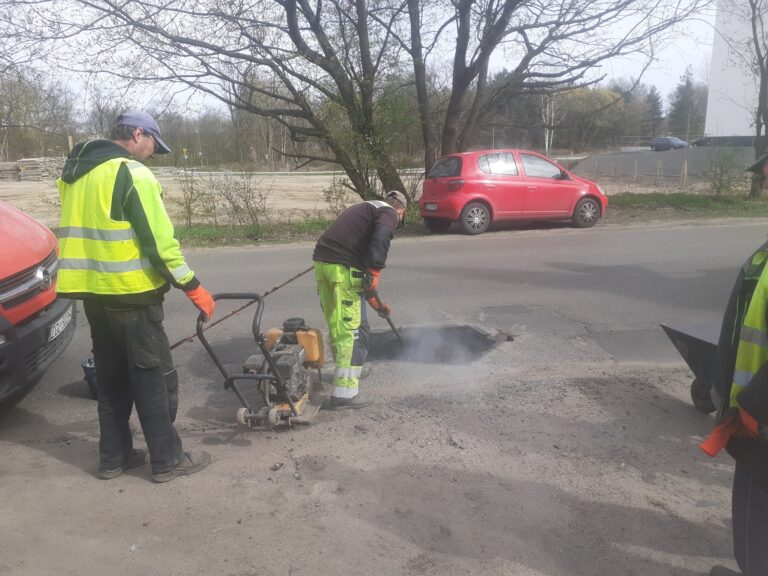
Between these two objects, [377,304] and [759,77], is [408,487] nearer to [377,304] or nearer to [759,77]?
[377,304]

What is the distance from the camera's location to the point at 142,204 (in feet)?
9.66

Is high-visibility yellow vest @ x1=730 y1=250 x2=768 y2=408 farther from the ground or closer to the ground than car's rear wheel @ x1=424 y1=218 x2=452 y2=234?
farther from the ground

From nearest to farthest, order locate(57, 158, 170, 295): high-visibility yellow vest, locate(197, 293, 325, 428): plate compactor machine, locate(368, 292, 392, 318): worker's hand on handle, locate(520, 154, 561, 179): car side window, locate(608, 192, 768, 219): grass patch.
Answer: locate(57, 158, 170, 295): high-visibility yellow vest → locate(197, 293, 325, 428): plate compactor machine → locate(368, 292, 392, 318): worker's hand on handle → locate(520, 154, 561, 179): car side window → locate(608, 192, 768, 219): grass patch

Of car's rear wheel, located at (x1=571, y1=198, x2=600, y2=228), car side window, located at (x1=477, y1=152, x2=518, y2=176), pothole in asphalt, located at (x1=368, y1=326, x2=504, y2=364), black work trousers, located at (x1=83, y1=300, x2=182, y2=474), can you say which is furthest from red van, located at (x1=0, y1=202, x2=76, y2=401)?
car's rear wheel, located at (x1=571, y1=198, x2=600, y2=228)

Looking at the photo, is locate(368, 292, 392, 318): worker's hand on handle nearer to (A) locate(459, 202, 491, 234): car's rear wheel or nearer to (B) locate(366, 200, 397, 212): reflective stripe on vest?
(B) locate(366, 200, 397, 212): reflective stripe on vest

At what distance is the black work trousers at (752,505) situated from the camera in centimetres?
210

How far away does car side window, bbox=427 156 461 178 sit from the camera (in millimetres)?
12570

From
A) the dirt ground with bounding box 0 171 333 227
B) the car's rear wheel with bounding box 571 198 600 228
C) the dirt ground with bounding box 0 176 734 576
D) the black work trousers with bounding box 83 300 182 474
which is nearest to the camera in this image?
the dirt ground with bounding box 0 176 734 576

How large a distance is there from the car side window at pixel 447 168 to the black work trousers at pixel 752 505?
35.1ft

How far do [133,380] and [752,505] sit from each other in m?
2.83

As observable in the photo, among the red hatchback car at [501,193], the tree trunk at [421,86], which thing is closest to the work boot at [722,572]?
the red hatchback car at [501,193]

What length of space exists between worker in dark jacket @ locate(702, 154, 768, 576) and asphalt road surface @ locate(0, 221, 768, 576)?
0.54 meters

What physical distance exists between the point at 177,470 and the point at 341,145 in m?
11.7

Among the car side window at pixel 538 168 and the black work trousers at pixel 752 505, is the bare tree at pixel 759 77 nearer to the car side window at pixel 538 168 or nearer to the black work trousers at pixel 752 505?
the car side window at pixel 538 168
